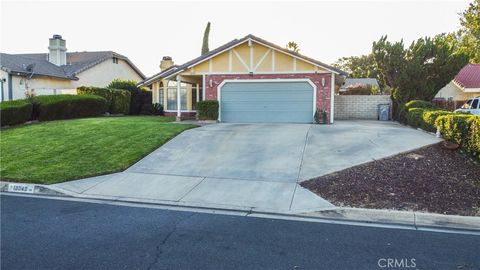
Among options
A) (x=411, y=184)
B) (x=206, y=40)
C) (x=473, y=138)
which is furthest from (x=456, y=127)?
(x=206, y=40)

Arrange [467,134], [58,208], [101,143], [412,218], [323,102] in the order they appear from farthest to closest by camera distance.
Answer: [323,102] < [101,143] < [467,134] < [58,208] < [412,218]

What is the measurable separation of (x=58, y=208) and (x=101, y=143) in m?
5.55

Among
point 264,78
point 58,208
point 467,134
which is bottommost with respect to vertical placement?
point 58,208

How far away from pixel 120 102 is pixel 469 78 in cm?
2681

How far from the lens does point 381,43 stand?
2128cm

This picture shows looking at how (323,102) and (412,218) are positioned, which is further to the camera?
(323,102)

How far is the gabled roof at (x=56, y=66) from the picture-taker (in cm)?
2567

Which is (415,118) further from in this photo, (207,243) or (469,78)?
(469,78)

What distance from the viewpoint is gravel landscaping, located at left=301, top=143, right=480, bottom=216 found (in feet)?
22.2

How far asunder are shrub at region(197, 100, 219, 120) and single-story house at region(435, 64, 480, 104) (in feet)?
62.1

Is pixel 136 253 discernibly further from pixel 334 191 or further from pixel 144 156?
pixel 144 156

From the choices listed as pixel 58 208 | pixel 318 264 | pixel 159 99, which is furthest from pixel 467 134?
pixel 159 99

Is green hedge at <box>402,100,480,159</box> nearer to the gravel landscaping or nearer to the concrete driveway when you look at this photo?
the gravel landscaping
